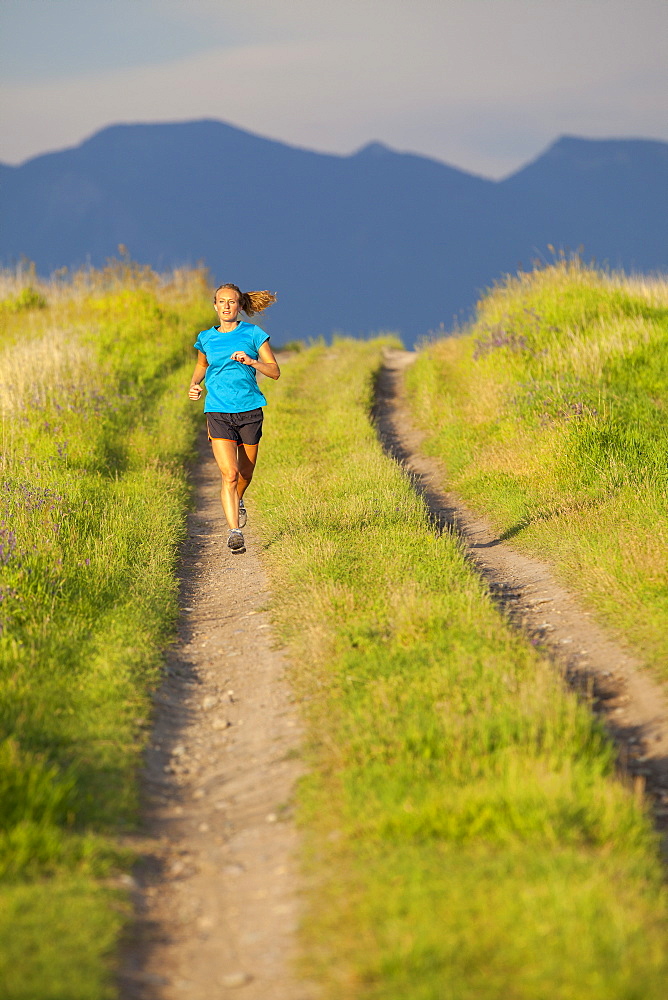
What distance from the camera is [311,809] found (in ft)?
13.5

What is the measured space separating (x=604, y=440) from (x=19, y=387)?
815 centimetres

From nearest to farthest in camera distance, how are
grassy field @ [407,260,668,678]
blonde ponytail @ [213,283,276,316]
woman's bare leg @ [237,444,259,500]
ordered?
1. grassy field @ [407,260,668,678]
2. blonde ponytail @ [213,283,276,316]
3. woman's bare leg @ [237,444,259,500]

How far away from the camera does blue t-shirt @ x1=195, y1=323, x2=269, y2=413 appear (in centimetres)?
795

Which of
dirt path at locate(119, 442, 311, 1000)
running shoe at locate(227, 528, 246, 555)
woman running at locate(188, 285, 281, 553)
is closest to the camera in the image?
dirt path at locate(119, 442, 311, 1000)

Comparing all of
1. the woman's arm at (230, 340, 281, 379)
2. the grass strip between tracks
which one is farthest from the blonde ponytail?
the grass strip between tracks

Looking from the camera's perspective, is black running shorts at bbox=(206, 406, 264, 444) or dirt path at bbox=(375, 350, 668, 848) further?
black running shorts at bbox=(206, 406, 264, 444)

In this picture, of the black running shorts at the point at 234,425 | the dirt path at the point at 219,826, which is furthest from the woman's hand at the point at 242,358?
the dirt path at the point at 219,826

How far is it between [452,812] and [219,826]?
1.16 meters

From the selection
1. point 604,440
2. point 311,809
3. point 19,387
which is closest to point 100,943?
point 311,809

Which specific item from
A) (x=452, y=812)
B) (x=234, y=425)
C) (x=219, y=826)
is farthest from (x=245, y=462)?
Answer: (x=452, y=812)

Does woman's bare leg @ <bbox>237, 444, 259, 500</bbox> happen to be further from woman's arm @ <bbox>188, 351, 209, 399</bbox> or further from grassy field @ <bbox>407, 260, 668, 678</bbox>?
grassy field @ <bbox>407, 260, 668, 678</bbox>

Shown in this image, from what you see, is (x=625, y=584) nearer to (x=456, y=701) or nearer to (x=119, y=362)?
(x=456, y=701)

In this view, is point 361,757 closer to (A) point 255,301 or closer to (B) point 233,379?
(B) point 233,379

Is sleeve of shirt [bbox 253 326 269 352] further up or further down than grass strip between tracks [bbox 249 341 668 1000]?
further up
